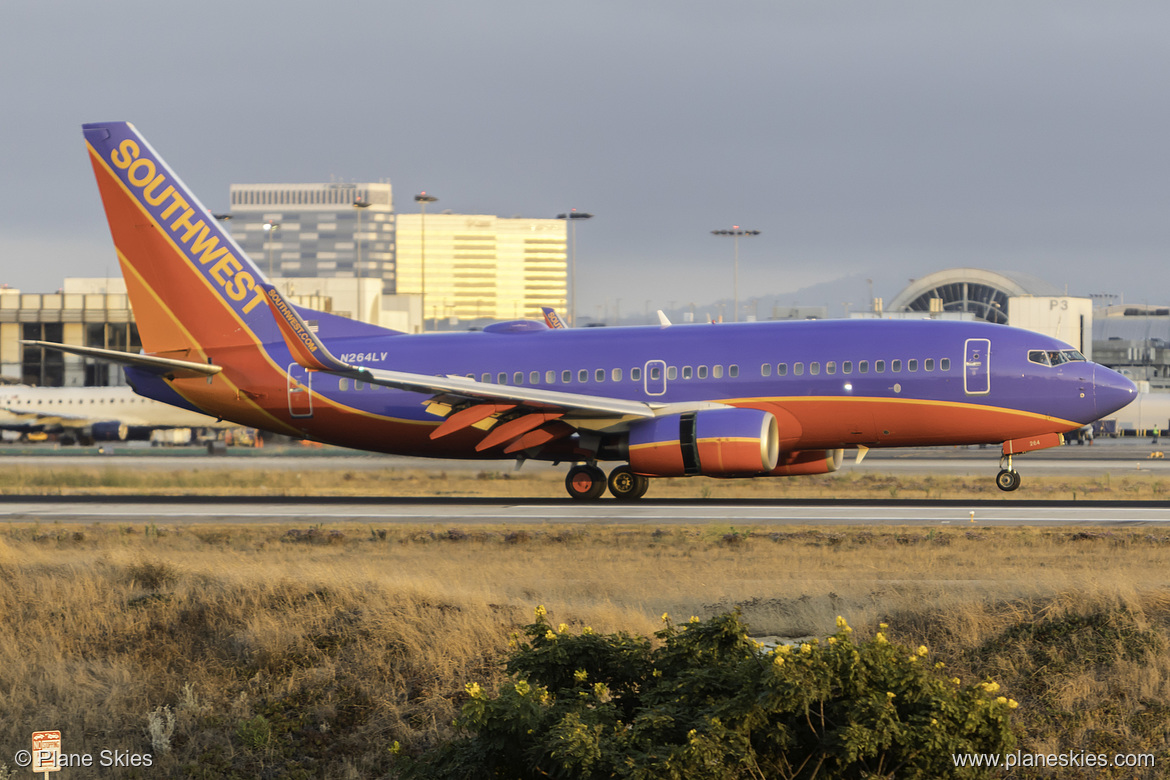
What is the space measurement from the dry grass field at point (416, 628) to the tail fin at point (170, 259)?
1506cm

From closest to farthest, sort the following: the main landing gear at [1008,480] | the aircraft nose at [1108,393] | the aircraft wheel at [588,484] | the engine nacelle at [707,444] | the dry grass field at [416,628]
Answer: the dry grass field at [416,628] → the engine nacelle at [707,444] → the aircraft nose at [1108,393] → the main landing gear at [1008,480] → the aircraft wheel at [588,484]

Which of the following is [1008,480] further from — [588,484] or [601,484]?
[588,484]

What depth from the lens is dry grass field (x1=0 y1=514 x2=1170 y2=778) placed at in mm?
11914

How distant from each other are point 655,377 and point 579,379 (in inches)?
90.6

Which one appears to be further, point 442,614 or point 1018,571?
point 1018,571

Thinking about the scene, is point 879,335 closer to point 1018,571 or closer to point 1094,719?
point 1018,571

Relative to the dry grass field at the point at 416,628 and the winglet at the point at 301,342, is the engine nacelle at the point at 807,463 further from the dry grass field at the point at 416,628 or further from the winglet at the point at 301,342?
the winglet at the point at 301,342

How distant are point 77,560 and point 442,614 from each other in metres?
8.34

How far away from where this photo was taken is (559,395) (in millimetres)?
31438

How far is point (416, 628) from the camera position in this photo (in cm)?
1434

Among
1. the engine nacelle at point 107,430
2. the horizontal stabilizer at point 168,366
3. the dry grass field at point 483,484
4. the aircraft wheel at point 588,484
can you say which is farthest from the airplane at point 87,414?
the aircraft wheel at point 588,484

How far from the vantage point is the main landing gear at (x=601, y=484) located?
32.9 metres

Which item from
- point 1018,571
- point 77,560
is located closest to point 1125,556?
point 1018,571

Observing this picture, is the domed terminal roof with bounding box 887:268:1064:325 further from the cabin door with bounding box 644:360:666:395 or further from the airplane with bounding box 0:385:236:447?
the cabin door with bounding box 644:360:666:395
